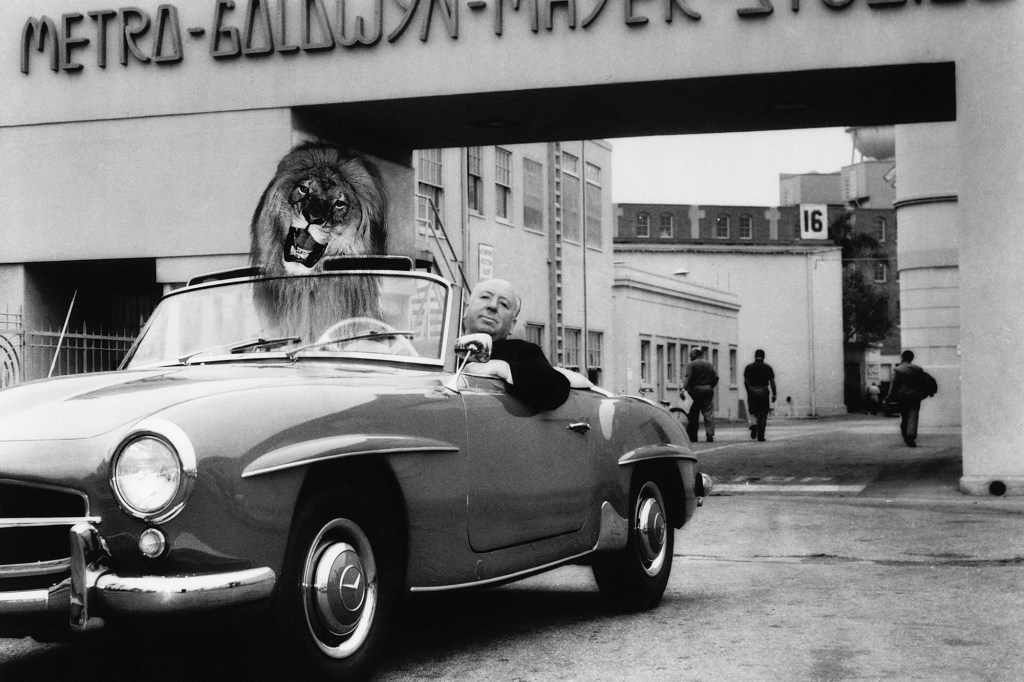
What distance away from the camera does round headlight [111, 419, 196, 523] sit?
13.2 feet

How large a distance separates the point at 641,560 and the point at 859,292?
77.3 metres

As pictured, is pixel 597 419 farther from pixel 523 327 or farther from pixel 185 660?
pixel 523 327

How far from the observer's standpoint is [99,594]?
396 centimetres

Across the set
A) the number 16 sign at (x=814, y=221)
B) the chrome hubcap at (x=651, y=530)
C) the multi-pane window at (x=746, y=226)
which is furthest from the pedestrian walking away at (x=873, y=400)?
the chrome hubcap at (x=651, y=530)

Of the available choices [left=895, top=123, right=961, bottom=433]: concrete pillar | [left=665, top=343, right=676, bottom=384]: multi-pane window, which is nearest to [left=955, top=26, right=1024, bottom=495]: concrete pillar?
[left=895, top=123, right=961, bottom=433]: concrete pillar

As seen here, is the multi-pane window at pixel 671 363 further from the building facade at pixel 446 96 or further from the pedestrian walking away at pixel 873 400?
the building facade at pixel 446 96

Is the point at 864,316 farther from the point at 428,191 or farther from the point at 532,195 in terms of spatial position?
the point at 428,191

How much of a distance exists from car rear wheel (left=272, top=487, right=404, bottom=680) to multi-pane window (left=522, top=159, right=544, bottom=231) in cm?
2714

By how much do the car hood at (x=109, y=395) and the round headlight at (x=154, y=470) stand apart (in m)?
0.10

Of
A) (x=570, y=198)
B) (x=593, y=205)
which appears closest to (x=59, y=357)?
(x=570, y=198)

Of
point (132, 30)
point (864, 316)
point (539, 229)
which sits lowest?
point (864, 316)

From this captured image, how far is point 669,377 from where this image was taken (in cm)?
4528

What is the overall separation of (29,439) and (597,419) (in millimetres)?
2853

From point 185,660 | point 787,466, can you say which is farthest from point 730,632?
point 787,466
